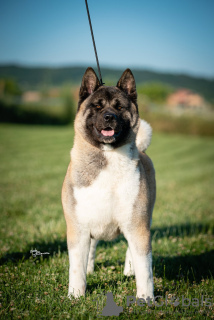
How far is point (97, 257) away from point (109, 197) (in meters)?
1.86

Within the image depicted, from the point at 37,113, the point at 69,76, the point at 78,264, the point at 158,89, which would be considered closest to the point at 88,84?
the point at 78,264

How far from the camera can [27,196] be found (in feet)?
31.7

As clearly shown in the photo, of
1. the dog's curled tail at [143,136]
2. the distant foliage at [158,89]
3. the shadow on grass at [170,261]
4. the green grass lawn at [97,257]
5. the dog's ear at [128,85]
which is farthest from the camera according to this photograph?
the distant foliage at [158,89]

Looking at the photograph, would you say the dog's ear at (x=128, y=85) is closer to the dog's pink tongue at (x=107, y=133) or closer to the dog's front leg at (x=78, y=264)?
the dog's pink tongue at (x=107, y=133)

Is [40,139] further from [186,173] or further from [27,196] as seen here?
[27,196]

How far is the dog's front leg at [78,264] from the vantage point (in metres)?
3.39

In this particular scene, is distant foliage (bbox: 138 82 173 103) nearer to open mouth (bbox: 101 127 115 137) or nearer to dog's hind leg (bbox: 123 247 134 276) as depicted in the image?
dog's hind leg (bbox: 123 247 134 276)

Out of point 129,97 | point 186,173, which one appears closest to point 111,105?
point 129,97

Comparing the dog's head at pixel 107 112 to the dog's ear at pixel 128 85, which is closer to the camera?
the dog's head at pixel 107 112

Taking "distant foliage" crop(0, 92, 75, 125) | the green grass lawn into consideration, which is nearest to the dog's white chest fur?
the green grass lawn

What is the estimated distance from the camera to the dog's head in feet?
11.0

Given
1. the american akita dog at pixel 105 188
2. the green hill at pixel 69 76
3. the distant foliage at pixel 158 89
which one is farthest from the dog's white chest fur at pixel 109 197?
the distant foliage at pixel 158 89

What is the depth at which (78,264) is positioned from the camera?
340cm

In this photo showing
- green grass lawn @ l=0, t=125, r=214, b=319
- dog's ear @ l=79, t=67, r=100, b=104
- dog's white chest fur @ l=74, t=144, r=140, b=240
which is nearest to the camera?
green grass lawn @ l=0, t=125, r=214, b=319
